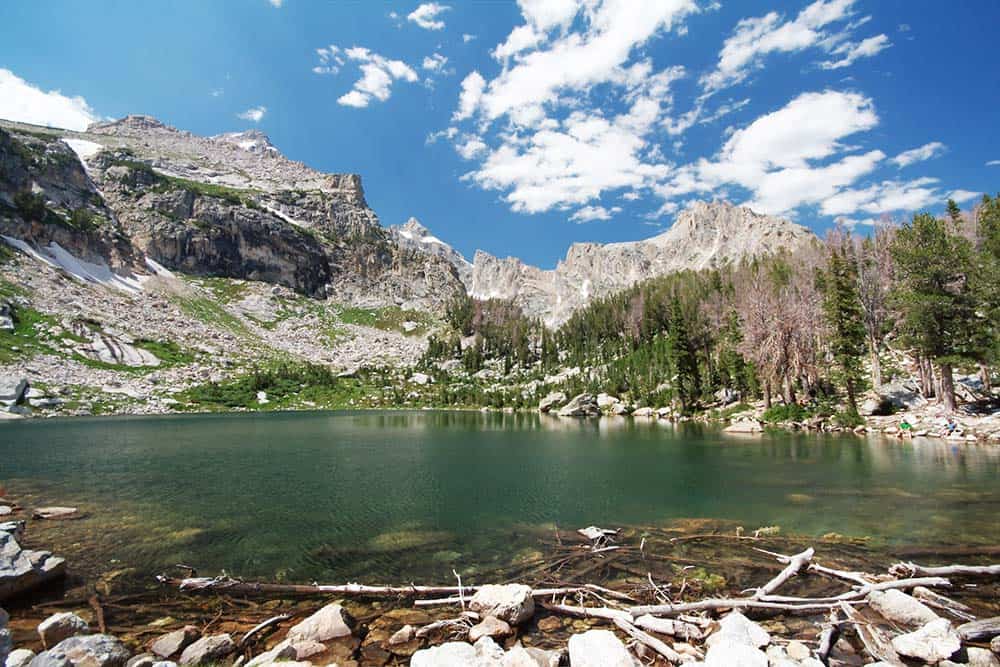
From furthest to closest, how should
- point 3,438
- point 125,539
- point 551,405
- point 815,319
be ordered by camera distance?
point 551,405 < point 815,319 < point 3,438 < point 125,539

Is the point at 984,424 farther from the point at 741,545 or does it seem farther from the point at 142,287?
the point at 142,287

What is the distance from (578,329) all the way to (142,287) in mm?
152033

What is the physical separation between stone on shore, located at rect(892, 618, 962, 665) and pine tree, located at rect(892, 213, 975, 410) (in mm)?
43450

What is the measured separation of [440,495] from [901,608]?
1981 cm

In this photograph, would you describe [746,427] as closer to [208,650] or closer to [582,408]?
[582,408]

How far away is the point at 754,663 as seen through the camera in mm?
7648

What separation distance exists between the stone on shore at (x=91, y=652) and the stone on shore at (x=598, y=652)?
27.4 feet

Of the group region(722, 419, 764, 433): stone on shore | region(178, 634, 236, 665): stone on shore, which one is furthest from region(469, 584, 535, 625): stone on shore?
region(722, 419, 764, 433): stone on shore

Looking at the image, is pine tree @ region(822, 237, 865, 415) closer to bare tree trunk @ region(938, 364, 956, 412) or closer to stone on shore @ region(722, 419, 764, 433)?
bare tree trunk @ region(938, 364, 956, 412)

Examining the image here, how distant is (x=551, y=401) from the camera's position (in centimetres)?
11512

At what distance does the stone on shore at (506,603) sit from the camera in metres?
10.6

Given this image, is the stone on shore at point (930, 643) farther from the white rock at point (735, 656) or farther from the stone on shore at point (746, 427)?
the stone on shore at point (746, 427)

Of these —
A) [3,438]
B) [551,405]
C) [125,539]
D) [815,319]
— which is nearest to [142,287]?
[3,438]

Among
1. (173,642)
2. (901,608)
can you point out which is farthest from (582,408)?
(173,642)
